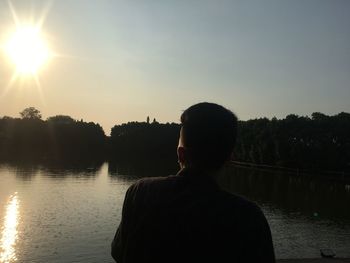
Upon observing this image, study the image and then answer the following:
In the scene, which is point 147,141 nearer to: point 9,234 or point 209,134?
point 9,234

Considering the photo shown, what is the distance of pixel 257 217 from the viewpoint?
2109 millimetres

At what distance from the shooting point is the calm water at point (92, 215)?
3133 centimetres

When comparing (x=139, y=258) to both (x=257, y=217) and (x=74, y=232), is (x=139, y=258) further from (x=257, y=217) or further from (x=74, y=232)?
(x=74, y=232)

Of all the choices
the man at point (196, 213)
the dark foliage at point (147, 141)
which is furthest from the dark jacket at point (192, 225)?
the dark foliage at point (147, 141)

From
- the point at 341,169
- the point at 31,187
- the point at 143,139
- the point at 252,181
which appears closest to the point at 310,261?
the point at 31,187

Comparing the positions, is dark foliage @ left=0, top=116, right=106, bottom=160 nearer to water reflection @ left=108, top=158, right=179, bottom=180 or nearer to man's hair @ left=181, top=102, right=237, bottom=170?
water reflection @ left=108, top=158, right=179, bottom=180

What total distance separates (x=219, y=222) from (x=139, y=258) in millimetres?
461

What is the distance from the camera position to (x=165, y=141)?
16875 cm

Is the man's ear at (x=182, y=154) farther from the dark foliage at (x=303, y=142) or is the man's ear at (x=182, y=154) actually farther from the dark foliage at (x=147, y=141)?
the dark foliage at (x=147, y=141)

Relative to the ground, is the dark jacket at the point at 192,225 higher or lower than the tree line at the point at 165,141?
lower

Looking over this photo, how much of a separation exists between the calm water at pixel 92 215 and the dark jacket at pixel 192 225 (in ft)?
89.5

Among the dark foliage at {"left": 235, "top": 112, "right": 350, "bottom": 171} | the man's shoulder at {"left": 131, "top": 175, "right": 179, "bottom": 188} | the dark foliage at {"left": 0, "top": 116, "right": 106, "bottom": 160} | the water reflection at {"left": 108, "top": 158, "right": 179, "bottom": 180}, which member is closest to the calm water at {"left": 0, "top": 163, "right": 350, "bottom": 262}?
the water reflection at {"left": 108, "top": 158, "right": 179, "bottom": 180}

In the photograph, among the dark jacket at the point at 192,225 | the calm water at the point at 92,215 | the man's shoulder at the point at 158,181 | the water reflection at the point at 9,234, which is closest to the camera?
the dark jacket at the point at 192,225

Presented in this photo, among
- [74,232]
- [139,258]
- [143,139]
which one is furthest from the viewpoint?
[143,139]
